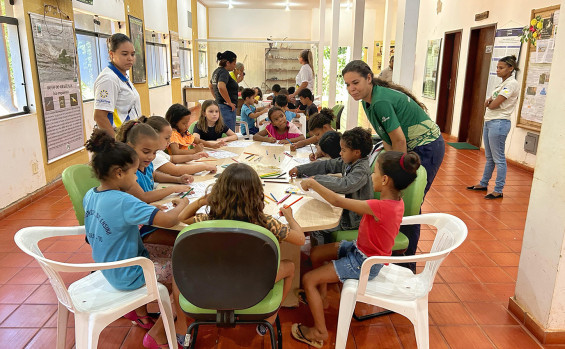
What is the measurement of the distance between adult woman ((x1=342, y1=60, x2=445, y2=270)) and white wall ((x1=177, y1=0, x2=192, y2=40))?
9931 mm

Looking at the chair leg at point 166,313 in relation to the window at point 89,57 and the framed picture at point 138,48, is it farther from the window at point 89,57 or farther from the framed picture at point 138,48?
the framed picture at point 138,48

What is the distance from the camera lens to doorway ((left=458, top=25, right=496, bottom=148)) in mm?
6508

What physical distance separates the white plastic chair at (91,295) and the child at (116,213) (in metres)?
0.07

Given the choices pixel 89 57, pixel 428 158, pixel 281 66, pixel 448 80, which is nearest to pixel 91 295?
pixel 428 158

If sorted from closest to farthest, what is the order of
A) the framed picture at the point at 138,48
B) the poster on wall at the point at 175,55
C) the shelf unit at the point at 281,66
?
the framed picture at the point at 138,48 < the poster on wall at the point at 175,55 < the shelf unit at the point at 281,66

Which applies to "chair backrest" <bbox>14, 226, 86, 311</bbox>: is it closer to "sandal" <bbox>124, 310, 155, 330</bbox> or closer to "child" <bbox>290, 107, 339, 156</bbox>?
"sandal" <bbox>124, 310, 155, 330</bbox>

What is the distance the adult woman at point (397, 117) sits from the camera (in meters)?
2.29

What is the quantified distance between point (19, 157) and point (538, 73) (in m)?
5.76

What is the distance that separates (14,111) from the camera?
3.90 metres

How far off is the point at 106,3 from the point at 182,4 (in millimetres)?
6152

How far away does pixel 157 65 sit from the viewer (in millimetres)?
9078

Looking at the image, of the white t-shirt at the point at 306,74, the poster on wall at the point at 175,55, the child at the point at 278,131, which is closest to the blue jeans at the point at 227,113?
the child at the point at 278,131

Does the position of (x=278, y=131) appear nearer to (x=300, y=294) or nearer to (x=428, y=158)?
(x=428, y=158)

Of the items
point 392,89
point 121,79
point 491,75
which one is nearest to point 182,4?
point 491,75
